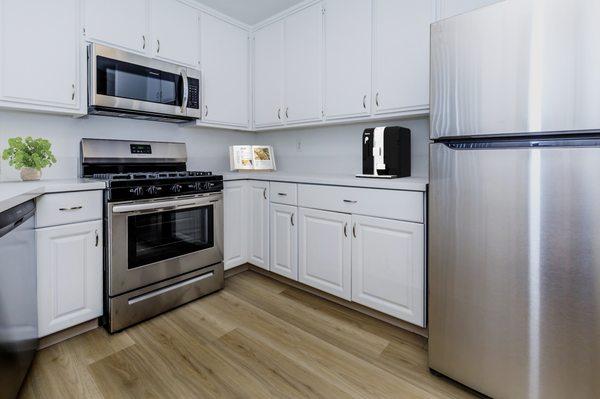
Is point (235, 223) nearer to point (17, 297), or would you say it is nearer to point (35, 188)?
point (35, 188)

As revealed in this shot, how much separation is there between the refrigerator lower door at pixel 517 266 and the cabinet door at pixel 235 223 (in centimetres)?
174

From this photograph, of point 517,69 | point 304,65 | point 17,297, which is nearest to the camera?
point 517,69

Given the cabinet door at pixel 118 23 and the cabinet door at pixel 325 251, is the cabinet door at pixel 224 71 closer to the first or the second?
the cabinet door at pixel 118 23

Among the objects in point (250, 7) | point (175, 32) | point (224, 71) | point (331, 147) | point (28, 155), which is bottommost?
point (28, 155)

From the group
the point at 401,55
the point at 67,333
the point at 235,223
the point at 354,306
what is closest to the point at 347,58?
the point at 401,55

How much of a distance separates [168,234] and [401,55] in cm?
200

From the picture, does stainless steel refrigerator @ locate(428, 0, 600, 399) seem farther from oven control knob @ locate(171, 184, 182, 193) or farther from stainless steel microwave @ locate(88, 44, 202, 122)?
stainless steel microwave @ locate(88, 44, 202, 122)

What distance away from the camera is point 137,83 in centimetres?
235

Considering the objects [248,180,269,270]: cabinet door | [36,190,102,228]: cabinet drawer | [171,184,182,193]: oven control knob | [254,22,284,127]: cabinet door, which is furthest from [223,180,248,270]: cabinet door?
[36,190,102,228]: cabinet drawer

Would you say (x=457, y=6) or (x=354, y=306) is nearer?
(x=457, y=6)

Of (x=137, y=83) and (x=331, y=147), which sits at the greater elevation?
(x=137, y=83)

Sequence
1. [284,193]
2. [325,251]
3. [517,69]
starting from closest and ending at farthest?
[517,69] → [325,251] → [284,193]

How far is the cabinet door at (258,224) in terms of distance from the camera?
2.77m

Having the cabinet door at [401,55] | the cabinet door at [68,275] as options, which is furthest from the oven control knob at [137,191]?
the cabinet door at [401,55]
